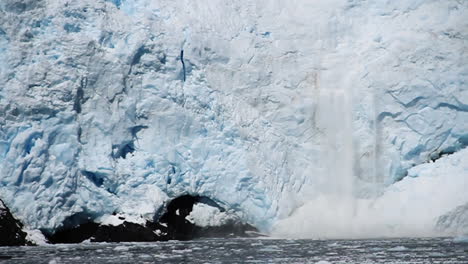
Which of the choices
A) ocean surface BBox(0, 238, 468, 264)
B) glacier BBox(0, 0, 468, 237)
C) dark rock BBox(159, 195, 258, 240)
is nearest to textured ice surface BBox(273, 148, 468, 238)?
glacier BBox(0, 0, 468, 237)

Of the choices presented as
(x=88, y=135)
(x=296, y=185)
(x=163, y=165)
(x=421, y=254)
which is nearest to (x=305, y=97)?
(x=296, y=185)

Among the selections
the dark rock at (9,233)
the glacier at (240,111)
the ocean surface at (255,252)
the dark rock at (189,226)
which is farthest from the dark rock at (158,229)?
the dark rock at (9,233)

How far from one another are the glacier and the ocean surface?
1548mm

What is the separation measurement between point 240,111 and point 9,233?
6.68m

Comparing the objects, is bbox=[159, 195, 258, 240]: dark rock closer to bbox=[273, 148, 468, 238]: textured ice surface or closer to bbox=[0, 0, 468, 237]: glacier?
bbox=[0, 0, 468, 237]: glacier

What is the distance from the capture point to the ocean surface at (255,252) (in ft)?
48.9

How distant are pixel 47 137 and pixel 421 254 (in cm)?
914

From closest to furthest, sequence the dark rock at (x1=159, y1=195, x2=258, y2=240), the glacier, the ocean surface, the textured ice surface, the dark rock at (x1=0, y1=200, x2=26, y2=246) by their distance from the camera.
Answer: the ocean surface
the dark rock at (x1=0, y1=200, x2=26, y2=246)
the glacier
the textured ice surface
the dark rock at (x1=159, y1=195, x2=258, y2=240)

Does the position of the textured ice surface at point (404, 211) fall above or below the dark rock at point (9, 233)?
above

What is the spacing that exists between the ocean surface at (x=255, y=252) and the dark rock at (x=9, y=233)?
653mm

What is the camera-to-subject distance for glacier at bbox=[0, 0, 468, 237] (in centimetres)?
1986

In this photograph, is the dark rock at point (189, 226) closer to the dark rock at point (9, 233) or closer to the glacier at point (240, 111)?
the glacier at point (240, 111)

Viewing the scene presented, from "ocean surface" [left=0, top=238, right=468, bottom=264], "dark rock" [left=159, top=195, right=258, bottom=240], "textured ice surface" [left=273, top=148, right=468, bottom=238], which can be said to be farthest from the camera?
"dark rock" [left=159, top=195, right=258, bottom=240]

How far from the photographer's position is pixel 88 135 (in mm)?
20328
